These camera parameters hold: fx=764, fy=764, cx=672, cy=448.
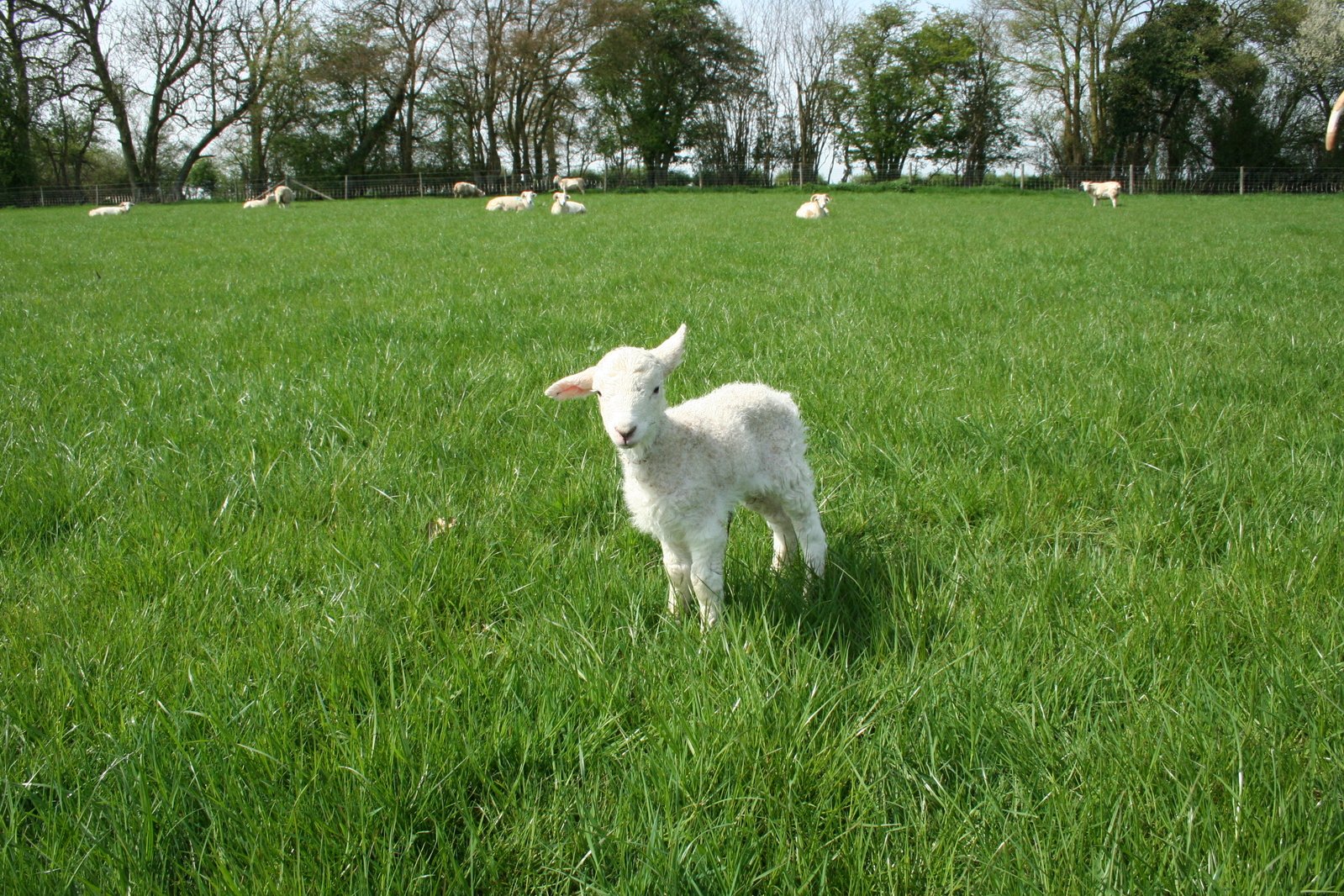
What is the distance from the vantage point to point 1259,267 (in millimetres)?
9078

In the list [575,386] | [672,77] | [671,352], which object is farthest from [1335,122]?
[672,77]

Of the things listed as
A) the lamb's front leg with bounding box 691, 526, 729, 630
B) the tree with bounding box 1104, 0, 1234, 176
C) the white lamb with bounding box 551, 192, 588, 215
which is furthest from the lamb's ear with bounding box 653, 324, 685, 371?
the tree with bounding box 1104, 0, 1234, 176

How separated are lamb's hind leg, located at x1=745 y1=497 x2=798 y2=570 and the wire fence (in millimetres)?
39279

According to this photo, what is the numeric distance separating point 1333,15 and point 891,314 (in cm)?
4772

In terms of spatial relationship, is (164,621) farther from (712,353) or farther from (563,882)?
(712,353)

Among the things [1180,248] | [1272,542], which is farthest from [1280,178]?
[1272,542]

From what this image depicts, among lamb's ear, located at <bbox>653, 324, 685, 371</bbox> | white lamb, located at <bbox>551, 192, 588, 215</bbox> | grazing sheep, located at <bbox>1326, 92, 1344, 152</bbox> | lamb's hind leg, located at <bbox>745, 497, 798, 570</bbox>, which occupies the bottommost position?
lamb's hind leg, located at <bbox>745, 497, 798, 570</bbox>

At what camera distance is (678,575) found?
2275mm

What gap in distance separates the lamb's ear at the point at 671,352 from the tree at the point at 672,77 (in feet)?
169

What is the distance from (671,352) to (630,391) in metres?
0.27

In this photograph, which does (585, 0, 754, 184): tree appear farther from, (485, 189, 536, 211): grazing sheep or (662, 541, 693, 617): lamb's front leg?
(662, 541, 693, 617): lamb's front leg

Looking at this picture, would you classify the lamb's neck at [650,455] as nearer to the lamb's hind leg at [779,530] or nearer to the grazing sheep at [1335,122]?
the lamb's hind leg at [779,530]

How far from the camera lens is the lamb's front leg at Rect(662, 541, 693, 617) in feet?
7.43

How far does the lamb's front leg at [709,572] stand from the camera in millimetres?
2154
